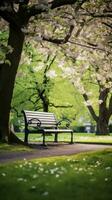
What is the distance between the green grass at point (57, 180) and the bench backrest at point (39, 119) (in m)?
9.10

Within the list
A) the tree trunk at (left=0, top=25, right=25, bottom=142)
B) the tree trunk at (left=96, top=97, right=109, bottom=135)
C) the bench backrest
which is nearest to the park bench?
the bench backrest

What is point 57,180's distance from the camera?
32.8ft

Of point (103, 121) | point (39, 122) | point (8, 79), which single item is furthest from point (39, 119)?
point (103, 121)

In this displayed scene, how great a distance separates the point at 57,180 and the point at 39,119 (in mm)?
13915

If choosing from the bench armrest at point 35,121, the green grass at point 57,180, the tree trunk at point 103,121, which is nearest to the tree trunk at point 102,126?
the tree trunk at point 103,121

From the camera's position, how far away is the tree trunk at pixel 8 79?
66.8 ft

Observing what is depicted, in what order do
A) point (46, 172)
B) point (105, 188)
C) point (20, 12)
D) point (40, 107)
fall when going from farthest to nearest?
point (40, 107), point (20, 12), point (46, 172), point (105, 188)

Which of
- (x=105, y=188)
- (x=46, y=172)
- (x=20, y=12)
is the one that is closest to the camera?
(x=105, y=188)

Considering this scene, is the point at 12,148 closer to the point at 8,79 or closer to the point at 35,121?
the point at 8,79

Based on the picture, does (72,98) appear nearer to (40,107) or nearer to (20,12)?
(40,107)

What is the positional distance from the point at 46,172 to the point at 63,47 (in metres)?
14.3

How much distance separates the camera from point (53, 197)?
8297 mm

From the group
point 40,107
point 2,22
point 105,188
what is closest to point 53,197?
point 105,188

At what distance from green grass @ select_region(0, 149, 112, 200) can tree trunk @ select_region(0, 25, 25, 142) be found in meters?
6.92
